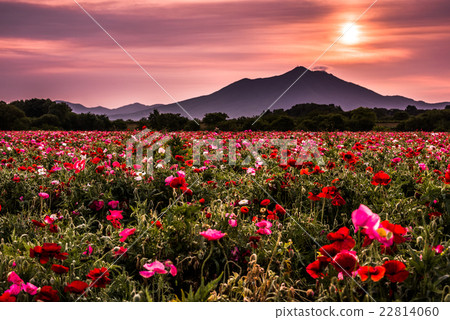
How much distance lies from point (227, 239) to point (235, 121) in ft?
60.6

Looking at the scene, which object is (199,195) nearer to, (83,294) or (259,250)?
(259,250)

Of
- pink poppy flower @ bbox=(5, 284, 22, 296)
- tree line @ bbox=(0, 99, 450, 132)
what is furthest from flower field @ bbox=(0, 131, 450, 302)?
tree line @ bbox=(0, 99, 450, 132)

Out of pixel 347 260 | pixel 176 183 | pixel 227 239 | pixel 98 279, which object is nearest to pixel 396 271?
pixel 347 260

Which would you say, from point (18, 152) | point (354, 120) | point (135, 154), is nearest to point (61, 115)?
point (354, 120)

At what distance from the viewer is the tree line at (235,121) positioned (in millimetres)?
21516

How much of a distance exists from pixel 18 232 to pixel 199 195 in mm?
1903

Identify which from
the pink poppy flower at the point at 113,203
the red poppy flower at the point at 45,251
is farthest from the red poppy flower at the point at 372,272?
the pink poppy flower at the point at 113,203

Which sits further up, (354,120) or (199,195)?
(354,120)

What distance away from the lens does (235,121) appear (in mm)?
21234

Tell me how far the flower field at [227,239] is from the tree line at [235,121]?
13697 mm

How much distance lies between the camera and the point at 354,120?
29.3m

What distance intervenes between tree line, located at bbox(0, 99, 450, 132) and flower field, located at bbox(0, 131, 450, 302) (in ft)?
44.9

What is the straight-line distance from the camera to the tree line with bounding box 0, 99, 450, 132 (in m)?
21.5

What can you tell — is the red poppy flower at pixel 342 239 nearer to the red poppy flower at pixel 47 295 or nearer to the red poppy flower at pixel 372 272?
the red poppy flower at pixel 372 272
